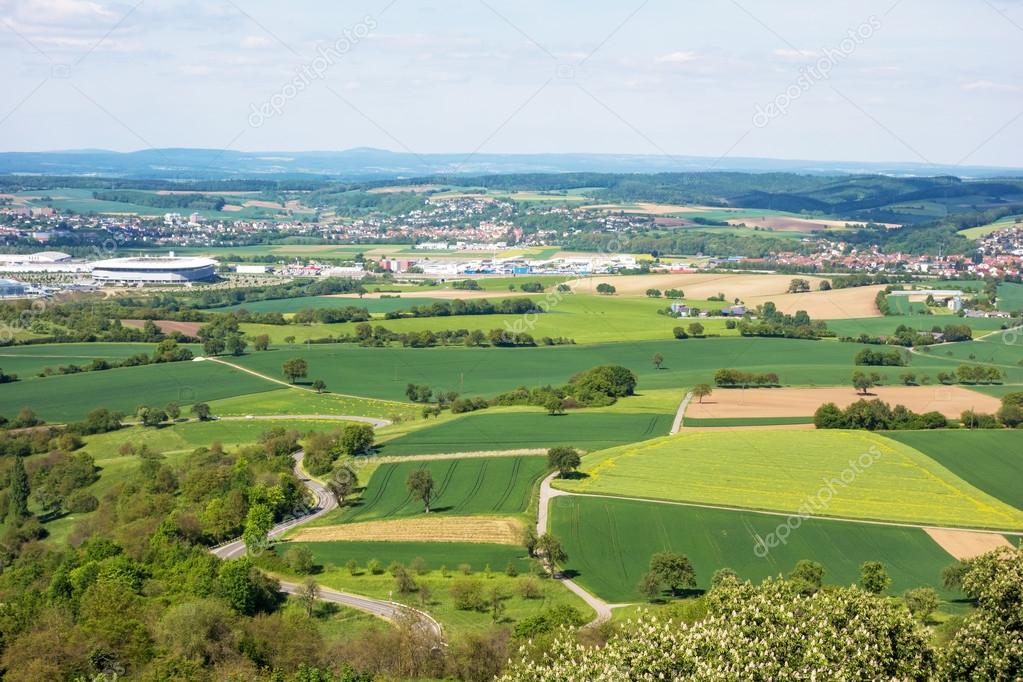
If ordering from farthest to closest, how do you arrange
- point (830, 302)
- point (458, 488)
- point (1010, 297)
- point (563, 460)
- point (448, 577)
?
point (1010, 297) < point (830, 302) < point (563, 460) < point (458, 488) < point (448, 577)

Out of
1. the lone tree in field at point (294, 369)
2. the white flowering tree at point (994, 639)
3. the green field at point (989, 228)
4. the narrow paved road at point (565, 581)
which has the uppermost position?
the white flowering tree at point (994, 639)

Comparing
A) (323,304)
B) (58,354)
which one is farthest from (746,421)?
(323,304)

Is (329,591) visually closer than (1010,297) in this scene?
Yes

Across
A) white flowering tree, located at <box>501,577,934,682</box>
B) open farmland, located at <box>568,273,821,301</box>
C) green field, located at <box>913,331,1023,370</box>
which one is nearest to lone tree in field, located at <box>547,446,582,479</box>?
white flowering tree, located at <box>501,577,934,682</box>

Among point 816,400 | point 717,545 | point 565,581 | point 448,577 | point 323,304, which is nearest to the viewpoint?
point 565,581

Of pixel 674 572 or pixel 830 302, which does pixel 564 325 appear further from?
pixel 674 572

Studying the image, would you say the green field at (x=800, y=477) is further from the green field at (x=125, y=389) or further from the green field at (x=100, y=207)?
the green field at (x=100, y=207)

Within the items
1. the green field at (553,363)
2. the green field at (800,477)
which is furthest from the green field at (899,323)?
the green field at (800,477)

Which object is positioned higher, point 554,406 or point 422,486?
point 422,486
